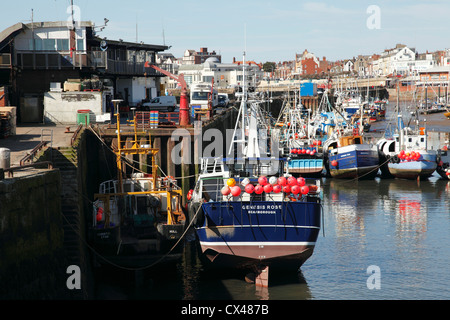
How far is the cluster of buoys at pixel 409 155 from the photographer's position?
5112 cm

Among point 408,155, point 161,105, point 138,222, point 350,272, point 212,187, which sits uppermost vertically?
point 161,105

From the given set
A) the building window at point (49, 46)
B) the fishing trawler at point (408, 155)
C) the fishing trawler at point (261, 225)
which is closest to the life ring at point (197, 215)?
the fishing trawler at point (261, 225)

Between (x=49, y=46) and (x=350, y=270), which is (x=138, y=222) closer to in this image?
(x=350, y=270)

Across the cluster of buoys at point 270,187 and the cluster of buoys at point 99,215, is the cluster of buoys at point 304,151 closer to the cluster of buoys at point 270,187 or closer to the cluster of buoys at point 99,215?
the cluster of buoys at point 270,187

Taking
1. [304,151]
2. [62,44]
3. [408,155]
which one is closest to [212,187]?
[62,44]

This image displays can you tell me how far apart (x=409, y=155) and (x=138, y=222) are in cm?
3071

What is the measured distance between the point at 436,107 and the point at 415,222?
3888 inches

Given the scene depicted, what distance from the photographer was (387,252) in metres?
30.1

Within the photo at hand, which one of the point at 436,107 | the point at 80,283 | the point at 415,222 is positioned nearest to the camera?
the point at 80,283

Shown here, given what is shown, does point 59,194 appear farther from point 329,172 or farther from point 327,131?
point 327,131

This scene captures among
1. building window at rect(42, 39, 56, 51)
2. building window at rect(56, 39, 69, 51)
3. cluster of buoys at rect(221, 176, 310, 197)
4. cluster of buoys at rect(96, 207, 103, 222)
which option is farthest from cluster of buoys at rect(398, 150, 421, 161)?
cluster of buoys at rect(96, 207, 103, 222)

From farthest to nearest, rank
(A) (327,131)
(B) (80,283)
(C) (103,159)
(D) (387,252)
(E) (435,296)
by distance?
(A) (327,131) → (C) (103,159) → (D) (387,252) → (E) (435,296) → (B) (80,283)

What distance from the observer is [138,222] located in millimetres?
27125
